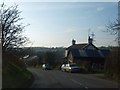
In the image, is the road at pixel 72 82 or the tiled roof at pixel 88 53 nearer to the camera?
the road at pixel 72 82

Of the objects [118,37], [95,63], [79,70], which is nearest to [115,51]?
[118,37]

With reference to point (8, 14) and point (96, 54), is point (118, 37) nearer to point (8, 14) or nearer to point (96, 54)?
point (8, 14)

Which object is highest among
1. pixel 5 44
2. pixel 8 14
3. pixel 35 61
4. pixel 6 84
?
pixel 8 14

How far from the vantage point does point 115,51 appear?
3831 cm

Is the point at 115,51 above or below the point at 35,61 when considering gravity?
above

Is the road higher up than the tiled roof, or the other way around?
the road

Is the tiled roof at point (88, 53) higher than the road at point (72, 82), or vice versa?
the road at point (72, 82)

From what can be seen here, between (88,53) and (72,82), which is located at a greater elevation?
(72,82)

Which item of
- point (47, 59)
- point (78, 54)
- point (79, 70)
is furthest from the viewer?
point (47, 59)

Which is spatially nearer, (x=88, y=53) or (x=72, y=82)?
(x=72, y=82)

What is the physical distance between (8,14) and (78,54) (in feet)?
202

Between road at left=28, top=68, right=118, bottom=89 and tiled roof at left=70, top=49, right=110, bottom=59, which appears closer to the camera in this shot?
road at left=28, top=68, right=118, bottom=89

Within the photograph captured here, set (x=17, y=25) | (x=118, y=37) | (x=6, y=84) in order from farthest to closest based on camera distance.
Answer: (x=118, y=37), (x=17, y=25), (x=6, y=84)

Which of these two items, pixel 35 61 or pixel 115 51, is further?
pixel 35 61
